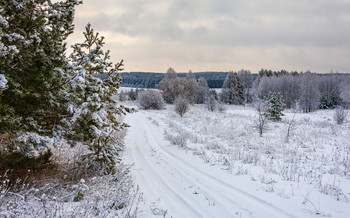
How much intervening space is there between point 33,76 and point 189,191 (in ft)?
12.8

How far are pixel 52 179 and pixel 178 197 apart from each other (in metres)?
2.63

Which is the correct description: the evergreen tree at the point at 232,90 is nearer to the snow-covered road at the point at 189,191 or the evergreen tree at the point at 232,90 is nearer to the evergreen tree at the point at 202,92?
the evergreen tree at the point at 202,92

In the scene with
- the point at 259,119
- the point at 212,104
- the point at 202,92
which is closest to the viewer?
the point at 259,119

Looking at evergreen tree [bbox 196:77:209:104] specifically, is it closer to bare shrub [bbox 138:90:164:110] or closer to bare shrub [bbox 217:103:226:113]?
bare shrub [bbox 138:90:164:110]

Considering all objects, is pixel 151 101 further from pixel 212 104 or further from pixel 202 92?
pixel 202 92

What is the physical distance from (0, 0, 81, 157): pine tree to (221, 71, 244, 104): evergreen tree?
185 feet

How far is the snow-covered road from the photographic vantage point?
3721 millimetres

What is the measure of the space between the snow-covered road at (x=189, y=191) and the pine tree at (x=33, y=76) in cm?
244

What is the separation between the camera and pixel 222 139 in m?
11.0

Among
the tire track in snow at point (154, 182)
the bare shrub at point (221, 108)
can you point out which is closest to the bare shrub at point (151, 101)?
the bare shrub at point (221, 108)

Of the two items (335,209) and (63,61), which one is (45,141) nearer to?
(63,61)

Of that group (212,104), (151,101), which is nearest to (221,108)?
(212,104)

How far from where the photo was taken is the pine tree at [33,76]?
353 cm

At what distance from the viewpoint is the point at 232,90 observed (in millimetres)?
57531
